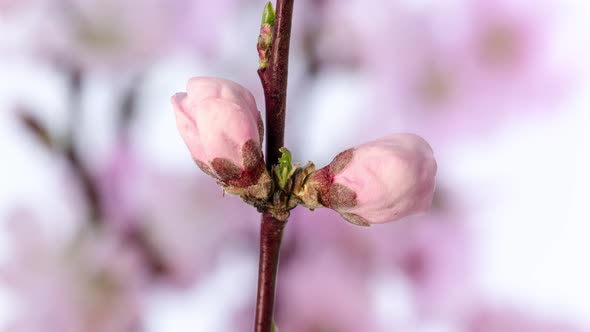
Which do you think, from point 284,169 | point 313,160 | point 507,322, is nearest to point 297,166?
point 284,169

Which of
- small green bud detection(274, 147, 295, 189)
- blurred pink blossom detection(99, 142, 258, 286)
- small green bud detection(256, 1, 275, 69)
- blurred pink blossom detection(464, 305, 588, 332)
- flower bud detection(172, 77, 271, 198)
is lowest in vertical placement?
blurred pink blossom detection(464, 305, 588, 332)

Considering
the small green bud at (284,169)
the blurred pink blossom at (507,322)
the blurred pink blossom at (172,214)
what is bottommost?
the blurred pink blossom at (507,322)

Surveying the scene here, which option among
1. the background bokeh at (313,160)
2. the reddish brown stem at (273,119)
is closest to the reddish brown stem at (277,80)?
the reddish brown stem at (273,119)

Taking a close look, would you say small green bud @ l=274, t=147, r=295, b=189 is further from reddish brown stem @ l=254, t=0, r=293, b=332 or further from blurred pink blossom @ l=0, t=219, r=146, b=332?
blurred pink blossom @ l=0, t=219, r=146, b=332

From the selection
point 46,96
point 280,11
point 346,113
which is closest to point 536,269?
point 346,113

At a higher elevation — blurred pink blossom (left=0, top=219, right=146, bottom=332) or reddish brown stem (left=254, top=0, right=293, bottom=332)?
reddish brown stem (left=254, top=0, right=293, bottom=332)

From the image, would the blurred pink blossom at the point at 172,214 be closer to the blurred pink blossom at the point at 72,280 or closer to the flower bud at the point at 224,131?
the blurred pink blossom at the point at 72,280

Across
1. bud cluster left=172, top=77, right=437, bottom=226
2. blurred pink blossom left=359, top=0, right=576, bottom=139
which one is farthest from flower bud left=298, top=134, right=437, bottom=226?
blurred pink blossom left=359, top=0, right=576, bottom=139

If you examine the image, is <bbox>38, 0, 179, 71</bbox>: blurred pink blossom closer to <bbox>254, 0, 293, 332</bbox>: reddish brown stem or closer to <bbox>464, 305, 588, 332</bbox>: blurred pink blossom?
<bbox>254, 0, 293, 332</bbox>: reddish brown stem

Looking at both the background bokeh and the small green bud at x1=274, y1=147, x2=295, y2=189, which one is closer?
the small green bud at x1=274, y1=147, x2=295, y2=189
